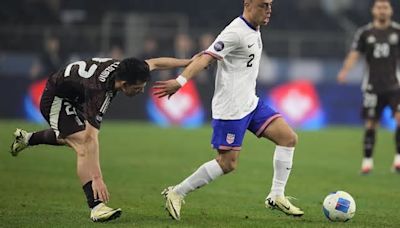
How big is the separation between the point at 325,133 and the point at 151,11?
396 inches

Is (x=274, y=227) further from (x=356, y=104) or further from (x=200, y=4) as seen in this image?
(x=200, y=4)

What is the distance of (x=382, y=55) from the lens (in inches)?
591

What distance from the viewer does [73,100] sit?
9.90 metres

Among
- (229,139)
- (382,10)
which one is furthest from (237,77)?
(382,10)

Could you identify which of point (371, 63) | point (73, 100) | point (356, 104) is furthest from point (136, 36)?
point (73, 100)

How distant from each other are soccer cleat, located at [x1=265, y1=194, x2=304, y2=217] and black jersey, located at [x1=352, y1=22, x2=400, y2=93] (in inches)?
226

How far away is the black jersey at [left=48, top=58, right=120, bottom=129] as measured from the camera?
355 inches

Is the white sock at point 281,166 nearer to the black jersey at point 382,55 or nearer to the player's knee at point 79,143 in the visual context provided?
the player's knee at point 79,143

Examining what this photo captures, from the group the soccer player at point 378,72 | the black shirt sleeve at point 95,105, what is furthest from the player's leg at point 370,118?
the black shirt sleeve at point 95,105

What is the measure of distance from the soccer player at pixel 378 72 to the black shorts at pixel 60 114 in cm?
633

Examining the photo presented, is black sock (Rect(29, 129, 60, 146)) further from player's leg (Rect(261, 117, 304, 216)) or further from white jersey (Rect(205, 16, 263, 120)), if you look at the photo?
player's leg (Rect(261, 117, 304, 216))

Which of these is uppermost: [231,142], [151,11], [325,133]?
[151,11]

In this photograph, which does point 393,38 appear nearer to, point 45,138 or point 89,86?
point 45,138

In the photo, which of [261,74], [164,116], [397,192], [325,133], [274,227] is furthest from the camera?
[261,74]
